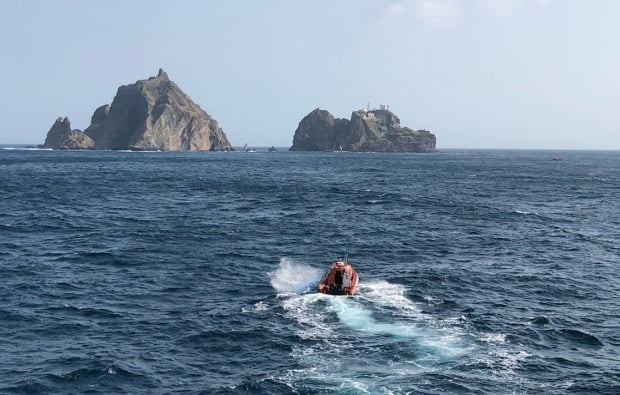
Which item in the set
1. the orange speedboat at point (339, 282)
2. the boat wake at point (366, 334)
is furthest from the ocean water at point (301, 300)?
the orange speedboat at point (339, 282)

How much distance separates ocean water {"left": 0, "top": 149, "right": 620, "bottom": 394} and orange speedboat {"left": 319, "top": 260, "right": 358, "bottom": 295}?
927 mm

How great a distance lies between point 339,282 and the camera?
1950 inches

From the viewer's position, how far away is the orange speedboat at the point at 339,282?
48938 mm

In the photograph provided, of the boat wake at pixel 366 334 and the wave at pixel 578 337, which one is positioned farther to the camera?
the wave at pixel 578 337

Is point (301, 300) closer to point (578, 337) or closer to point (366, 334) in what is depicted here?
point (366, 334)

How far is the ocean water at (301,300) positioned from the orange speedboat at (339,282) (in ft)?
3.04

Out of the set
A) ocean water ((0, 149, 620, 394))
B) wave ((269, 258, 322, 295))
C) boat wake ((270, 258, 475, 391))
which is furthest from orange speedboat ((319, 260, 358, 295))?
wave ((269, 258, 322, 295))

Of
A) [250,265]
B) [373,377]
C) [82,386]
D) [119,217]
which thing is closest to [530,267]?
[250,265]

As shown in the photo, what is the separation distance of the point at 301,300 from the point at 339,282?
3.84 metres

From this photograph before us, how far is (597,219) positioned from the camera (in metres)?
92.1

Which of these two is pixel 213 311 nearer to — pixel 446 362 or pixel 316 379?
pixel 316 379

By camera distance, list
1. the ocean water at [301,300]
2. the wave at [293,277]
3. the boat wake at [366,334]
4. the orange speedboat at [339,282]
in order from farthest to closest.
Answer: the wave at [293,277] → the orange speedboat at [339,282] → the boat wake at [366,334] → the ocean water at [301,300]

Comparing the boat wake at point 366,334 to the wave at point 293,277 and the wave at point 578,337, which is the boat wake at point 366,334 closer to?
the wave at point 293,277

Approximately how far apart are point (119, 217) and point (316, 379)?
59.5 m
